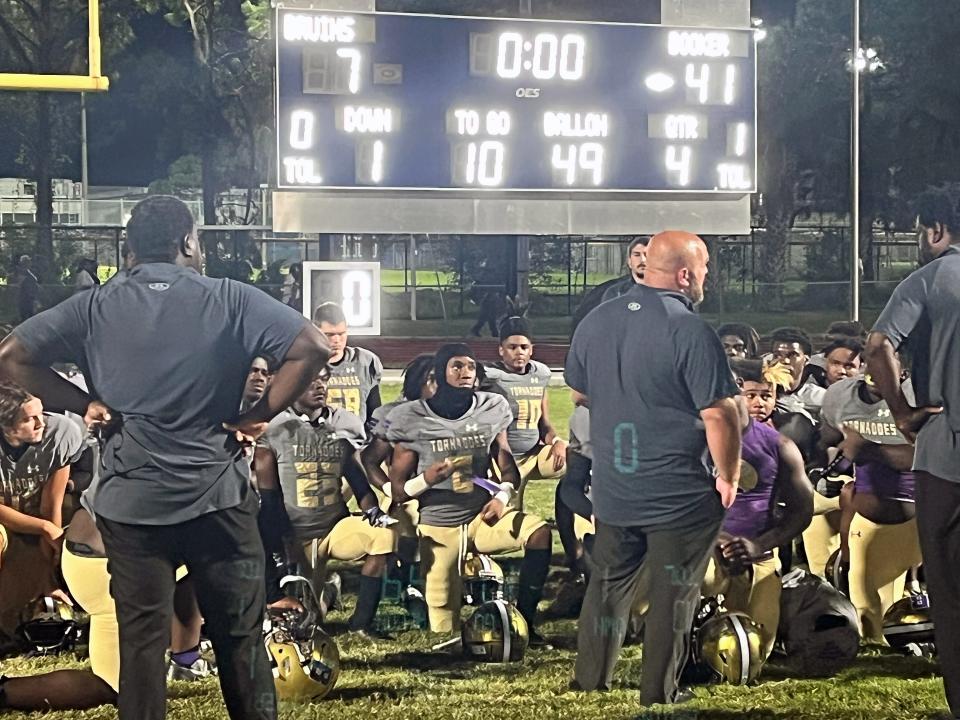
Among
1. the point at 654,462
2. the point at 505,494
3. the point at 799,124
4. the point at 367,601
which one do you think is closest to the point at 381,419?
the point at 505,494

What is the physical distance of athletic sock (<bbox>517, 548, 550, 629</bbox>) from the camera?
5.30 metres

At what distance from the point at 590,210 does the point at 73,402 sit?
1917mm

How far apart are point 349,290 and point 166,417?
89cm

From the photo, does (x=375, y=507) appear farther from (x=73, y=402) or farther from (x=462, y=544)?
(x=73, y=402)

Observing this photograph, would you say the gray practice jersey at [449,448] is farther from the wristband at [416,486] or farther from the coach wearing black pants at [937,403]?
the coach wearing black pants at [937,403]

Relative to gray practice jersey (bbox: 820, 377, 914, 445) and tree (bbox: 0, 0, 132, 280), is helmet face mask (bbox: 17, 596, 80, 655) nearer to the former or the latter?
tree (bbox: 0, 0, 132, 280)

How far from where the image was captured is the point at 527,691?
4980mm

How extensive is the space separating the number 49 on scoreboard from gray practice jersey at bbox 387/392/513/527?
41cm

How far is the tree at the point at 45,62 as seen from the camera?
4.80 m

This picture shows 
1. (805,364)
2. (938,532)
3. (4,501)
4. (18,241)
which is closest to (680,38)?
(805,364)

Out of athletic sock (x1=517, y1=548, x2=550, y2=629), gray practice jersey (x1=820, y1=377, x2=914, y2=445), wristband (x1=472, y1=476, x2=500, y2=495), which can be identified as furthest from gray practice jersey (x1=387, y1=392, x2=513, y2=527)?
gray practice jersey (x1=820, y1=377, x2=914, y2=445)

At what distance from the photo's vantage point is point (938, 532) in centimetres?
499

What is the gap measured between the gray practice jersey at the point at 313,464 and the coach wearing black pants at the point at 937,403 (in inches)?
71.1

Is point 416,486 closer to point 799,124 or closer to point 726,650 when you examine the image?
point 726,650
